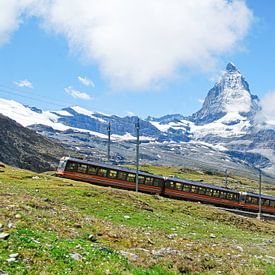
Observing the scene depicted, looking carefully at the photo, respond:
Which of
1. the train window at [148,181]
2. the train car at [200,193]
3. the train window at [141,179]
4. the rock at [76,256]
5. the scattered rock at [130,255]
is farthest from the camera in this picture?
the train car at [200,193]

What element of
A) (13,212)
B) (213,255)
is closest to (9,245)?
(13,212)

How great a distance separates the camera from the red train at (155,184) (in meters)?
78.1

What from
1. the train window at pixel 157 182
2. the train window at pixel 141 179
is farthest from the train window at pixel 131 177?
the train window at pixel 157 182

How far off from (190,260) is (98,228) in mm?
6537

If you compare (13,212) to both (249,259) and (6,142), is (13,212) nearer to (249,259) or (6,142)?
(249,259)

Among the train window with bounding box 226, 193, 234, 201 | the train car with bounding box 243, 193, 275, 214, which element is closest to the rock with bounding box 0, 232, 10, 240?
the train window with bounding box 226, 193, 234, 201

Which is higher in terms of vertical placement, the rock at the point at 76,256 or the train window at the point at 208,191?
the train window at the point at 208,191

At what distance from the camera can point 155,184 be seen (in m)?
83.8

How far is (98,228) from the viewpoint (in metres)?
24.9

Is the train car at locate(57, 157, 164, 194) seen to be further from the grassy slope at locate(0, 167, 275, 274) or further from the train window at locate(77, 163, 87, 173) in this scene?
the grassy slope at locate(0, 167, 275, 274)

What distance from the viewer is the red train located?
7812 centimetres

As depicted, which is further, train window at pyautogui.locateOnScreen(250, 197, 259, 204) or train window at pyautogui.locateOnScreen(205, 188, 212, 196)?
train window at pyautogui.locateOnScreen(250, 197, 259, 204)

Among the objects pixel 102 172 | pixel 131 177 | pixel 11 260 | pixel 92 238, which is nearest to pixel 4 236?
pixel 11 260

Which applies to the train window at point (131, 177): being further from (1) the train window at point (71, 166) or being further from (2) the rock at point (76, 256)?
(2) the rock at point (76, 256)
